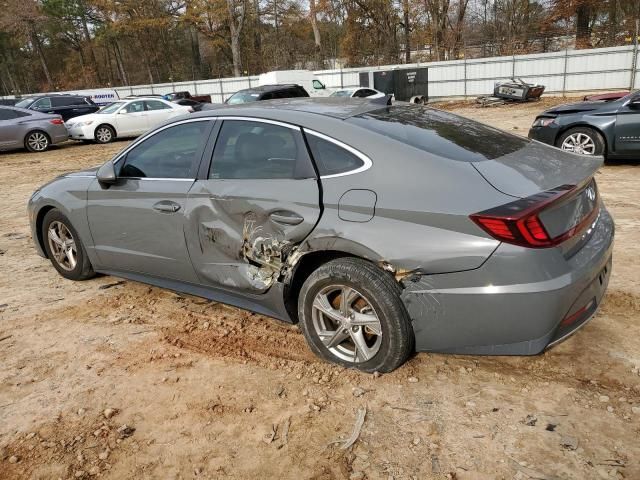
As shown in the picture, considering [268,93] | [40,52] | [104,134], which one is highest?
[40,52]

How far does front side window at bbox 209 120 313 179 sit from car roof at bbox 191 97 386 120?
0.34ft

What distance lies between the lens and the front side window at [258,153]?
3.14 meters

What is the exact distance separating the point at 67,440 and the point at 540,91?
24.9m

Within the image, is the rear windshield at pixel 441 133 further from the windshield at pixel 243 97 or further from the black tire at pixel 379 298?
the windshield at pixel 243 97

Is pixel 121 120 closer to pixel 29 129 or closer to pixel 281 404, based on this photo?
pixel 29 129

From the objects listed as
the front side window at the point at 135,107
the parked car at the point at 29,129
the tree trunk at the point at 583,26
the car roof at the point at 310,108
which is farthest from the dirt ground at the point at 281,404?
the tree trunk at the point at 583,26

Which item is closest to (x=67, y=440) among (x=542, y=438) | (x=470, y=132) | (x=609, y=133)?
(x=542, y=438)

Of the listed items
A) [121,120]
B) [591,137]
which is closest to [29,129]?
[121,120]

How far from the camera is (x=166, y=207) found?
3.67 m

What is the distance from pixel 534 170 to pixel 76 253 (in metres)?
3.84

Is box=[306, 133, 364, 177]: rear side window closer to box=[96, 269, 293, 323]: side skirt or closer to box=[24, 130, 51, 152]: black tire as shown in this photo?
box=[96, 269, 293, 323]: side skirt

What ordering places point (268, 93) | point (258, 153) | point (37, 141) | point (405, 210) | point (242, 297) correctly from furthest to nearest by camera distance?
point (268, 93) < point (37, 141) < point (242, 297) < point (258, 153) < point (405, 210)

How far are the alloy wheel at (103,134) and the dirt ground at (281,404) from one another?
14.5m

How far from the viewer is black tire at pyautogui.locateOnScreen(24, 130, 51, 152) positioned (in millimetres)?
15984
